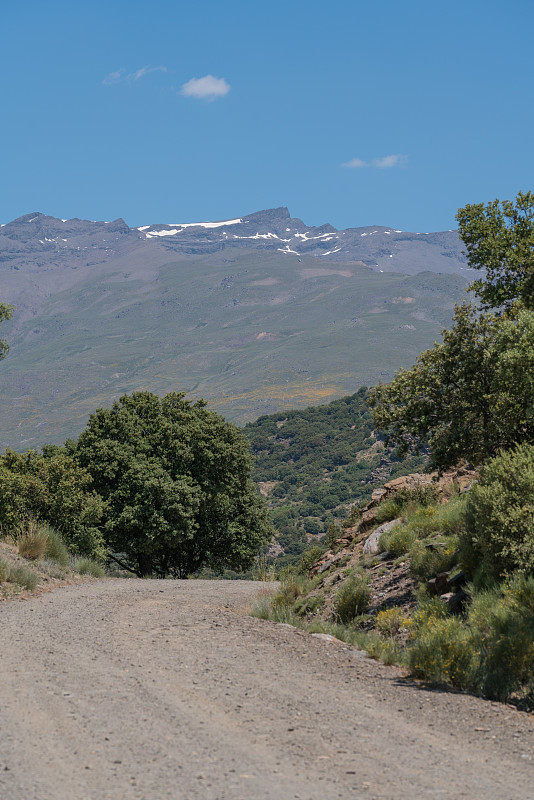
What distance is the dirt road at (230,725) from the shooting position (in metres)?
6.36

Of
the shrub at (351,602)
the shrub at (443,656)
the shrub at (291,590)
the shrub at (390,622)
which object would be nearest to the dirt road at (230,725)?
the shrub at (443,656)

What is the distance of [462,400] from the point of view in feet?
57.7

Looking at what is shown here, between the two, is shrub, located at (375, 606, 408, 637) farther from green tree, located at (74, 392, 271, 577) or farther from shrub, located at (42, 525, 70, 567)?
green tree, located at (74, 392, 271, 577)

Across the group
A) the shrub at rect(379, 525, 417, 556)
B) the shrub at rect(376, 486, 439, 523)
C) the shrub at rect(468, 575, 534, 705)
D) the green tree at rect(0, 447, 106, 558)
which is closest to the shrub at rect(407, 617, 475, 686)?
the shrub at rect(468, 575, 534, 705)

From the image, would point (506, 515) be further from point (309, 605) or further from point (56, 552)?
point (56, 552)

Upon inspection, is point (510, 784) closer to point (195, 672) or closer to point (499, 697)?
point (499, 697)

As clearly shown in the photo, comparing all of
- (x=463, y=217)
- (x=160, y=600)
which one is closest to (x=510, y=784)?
(x=160, y=600)

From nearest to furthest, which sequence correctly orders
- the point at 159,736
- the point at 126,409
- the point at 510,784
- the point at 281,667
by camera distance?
the point at 510,784
the point at 159,736
the point at 281,667
the point at 126,409

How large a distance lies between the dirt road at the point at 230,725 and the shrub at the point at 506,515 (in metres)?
2.99

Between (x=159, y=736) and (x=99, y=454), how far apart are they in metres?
29.0

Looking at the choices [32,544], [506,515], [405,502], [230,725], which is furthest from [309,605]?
[230,725]

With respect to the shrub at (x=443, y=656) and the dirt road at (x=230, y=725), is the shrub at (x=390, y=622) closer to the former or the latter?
the dirt road at (x=230, y=725)

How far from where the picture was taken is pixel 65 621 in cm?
1362

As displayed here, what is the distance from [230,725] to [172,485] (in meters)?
26.7
